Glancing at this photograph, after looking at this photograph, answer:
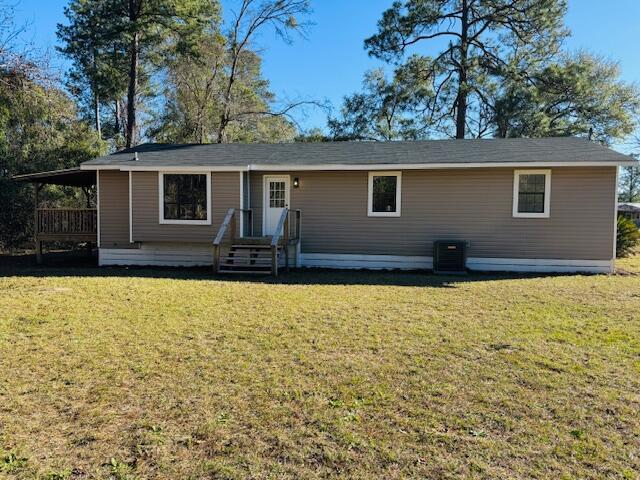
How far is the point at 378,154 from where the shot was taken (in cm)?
1090

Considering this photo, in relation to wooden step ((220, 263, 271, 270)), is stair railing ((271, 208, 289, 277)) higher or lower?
higher

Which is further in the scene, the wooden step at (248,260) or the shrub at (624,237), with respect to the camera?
the shrub at (624,237)

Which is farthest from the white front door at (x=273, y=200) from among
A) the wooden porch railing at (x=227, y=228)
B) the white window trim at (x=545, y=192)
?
the white window trim at (x=545, y=192)

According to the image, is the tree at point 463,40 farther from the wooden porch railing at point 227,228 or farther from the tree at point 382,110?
the wooden porch railing at point 227,228

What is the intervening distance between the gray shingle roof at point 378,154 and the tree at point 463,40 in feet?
33.2

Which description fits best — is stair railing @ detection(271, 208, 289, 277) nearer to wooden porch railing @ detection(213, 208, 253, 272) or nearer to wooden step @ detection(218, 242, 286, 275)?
wooden step @ detection(218, 242, 286, 275)

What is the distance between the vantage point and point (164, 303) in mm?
6160

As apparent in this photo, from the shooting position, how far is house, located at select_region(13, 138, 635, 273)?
9.52 metres

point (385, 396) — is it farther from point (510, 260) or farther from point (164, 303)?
point (510, 260)

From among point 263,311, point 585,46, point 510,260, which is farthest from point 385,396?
point 585,46

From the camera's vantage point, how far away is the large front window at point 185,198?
1046 cm

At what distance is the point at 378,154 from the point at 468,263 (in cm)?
363

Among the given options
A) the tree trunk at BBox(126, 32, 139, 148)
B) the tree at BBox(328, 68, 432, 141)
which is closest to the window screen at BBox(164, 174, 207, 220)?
the tree trunk at BBox(126, 32, 139, 148)

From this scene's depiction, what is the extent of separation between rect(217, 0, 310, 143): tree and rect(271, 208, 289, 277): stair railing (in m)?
13.2
